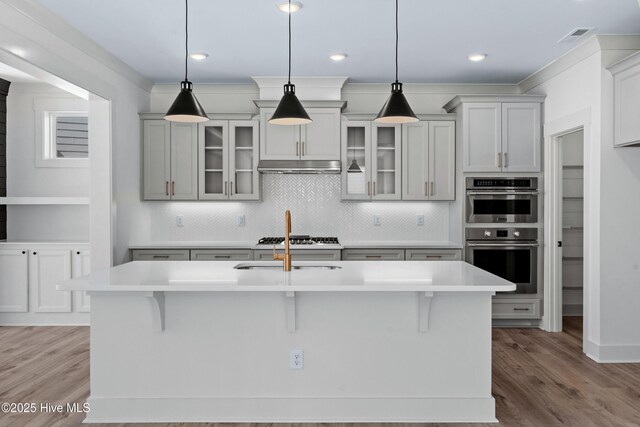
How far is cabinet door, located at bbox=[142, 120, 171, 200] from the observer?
519 cm

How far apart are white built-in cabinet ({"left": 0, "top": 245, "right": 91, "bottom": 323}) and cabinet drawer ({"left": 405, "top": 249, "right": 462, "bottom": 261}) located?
10.8 ft

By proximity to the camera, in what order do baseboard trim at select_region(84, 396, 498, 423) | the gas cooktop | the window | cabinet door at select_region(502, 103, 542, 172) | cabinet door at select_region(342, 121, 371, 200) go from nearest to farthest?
baseboard trim at select_region(84, 396, 498, 423) → cabinet door at select_region(502, 103, 542, 172) → the gas cooktop → cabinet door at select_region(342, 121, 371, 200) → the window

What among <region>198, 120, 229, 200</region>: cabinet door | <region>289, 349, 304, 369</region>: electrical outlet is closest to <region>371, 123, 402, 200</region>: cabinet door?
<region>198, 120, 229, 200</region>: cabinet door

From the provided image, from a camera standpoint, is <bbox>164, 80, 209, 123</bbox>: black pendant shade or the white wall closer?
<bbox>164, 80, 209, 123</bbox>: black pendant shade

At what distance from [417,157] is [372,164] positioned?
0.49 meters

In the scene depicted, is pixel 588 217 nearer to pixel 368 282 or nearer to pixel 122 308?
pixel 368 282

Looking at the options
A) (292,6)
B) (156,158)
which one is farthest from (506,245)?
(156,158)

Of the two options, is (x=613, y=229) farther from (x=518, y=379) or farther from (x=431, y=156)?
(x=431, y=156)

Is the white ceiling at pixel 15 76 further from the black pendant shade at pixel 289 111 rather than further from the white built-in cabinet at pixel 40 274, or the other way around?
the black pendant shade at pixel 289 111

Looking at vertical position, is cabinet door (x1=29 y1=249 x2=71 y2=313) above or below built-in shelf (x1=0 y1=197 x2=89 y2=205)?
below

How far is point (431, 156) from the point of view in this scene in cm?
519

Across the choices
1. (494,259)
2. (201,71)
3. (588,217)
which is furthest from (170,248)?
(588,217)

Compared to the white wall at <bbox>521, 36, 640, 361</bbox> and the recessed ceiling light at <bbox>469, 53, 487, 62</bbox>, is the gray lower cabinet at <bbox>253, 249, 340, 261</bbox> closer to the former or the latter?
the recessed ceiling light at <bbox>469, 53, 487, 62</bbox>

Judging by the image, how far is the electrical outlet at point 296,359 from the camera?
2863mm
